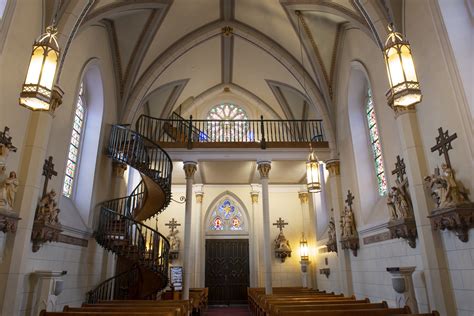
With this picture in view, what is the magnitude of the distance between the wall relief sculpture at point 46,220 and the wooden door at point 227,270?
982cm

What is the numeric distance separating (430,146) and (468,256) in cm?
195

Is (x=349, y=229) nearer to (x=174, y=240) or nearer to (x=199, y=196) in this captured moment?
(x=199, y=196)

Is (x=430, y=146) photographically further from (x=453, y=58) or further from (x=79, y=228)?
(x=79, y=228)

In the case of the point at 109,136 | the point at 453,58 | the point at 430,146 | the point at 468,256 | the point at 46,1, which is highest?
the point at 46,1

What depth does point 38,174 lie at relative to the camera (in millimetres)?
5871

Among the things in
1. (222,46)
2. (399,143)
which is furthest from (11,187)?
(222,46)

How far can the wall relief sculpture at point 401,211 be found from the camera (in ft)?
20.8

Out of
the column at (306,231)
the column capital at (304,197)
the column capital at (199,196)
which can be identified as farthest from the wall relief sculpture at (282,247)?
the column capital at (199,196)

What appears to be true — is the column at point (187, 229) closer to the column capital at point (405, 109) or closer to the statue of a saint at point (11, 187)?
the statue of a saint at point (11, 187)

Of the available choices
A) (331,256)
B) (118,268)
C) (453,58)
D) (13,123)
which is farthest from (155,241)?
(453,58)

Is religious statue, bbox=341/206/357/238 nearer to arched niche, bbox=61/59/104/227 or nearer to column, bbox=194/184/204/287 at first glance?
arched niche, bbox=61/59/104/227

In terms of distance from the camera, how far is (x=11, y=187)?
17.6 feet

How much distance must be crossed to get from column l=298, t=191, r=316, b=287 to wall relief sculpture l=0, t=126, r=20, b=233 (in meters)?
11.9

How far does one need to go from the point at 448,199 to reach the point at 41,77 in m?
6.01
